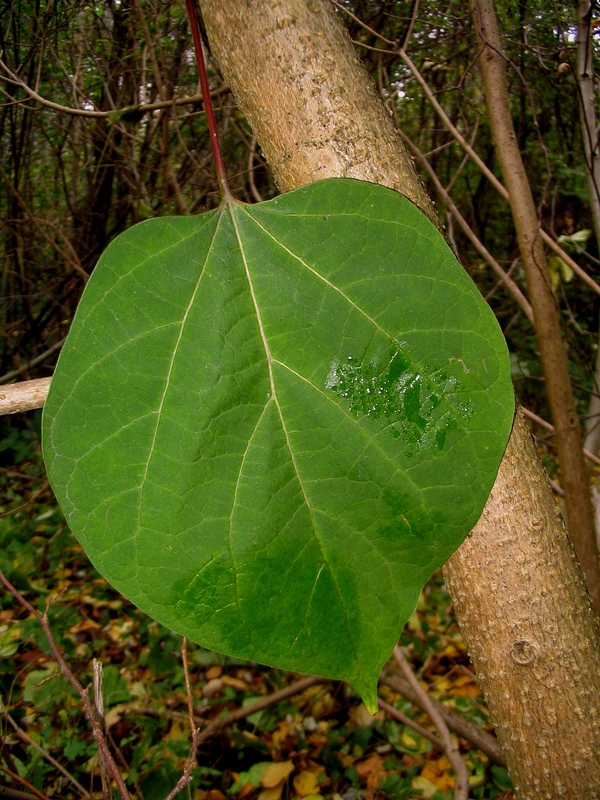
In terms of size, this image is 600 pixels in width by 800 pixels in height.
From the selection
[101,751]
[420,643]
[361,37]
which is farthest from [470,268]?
[101,751]

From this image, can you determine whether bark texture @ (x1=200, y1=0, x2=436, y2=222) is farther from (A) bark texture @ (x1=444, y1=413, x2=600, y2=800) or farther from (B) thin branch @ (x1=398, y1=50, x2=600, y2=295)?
(B) thin branch @ (x1=398, y1=50, x2=600, y2=295)

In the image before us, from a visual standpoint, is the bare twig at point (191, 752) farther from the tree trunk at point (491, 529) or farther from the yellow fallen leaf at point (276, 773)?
the yellow fallen leaf at point (276, 773)

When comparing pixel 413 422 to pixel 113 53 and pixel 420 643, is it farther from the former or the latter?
pixel 113 53

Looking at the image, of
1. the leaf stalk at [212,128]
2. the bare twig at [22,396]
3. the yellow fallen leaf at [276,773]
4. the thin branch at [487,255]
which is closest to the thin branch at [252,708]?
the yellow fallen leaf at [276,773]

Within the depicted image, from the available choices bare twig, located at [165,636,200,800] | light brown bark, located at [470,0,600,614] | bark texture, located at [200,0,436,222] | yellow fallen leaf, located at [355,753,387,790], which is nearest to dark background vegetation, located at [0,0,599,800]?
yellow fallen leaf, located at [355,753,387,790]

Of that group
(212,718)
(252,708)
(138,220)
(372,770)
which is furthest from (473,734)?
(138,220)

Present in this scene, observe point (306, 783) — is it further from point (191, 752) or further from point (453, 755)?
point (191, 752)
